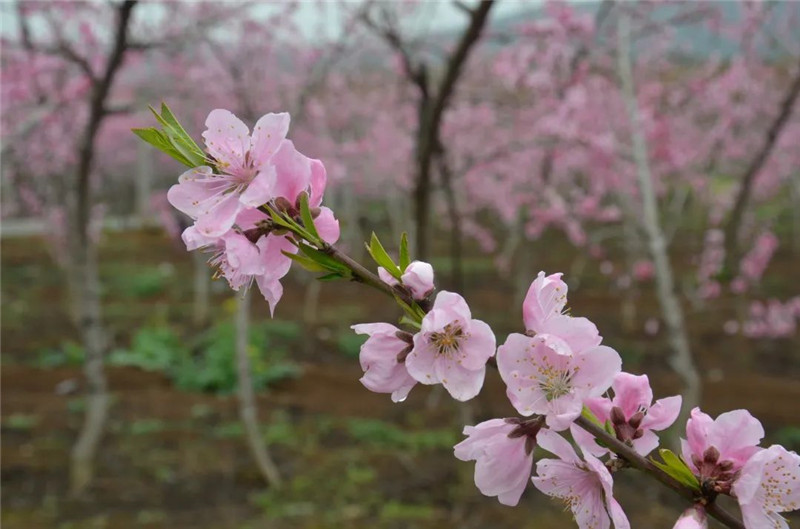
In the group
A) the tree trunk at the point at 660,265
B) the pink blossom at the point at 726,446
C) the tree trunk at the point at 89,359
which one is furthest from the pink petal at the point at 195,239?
the tree trunk at the point at 89,359

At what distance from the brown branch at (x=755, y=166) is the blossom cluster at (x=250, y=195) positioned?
6.62 metres

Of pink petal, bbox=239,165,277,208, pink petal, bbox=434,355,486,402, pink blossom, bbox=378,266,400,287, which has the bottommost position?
pink petal, bbox=434,355,486,402

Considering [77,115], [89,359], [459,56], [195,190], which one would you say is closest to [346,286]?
[77,115]

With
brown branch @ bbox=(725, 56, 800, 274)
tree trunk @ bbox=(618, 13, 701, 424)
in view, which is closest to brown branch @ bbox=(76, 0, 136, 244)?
tree trunk @ bbox=(618, 13, 701, 424)

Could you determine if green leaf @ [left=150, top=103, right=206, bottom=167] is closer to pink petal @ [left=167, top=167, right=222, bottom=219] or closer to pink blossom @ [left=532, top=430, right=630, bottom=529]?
pink petal @ [left=167, top=167, right=222, bottom=219]

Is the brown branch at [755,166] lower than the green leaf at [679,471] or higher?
lower

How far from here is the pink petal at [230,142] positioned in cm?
84

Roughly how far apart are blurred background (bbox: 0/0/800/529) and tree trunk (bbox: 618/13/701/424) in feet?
0.06

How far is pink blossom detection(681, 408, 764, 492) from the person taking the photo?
79 cm

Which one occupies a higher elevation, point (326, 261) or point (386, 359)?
point (326, 261)

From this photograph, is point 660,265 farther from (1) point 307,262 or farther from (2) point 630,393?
(1) point 307,262

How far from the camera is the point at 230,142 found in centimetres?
84

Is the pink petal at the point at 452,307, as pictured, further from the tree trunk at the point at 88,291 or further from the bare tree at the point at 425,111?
the tree trunk at the point at 88,291

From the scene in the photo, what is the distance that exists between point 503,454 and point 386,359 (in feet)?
0.52
